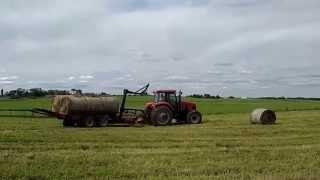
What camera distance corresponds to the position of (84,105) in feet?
108

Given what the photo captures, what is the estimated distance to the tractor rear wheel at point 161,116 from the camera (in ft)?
109

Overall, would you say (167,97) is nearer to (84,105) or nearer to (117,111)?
(117,111)

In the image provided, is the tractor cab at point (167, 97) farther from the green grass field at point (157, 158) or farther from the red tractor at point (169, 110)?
the green grass field at point (157, 158)

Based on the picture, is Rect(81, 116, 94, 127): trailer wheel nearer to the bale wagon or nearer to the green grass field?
the bale wagon

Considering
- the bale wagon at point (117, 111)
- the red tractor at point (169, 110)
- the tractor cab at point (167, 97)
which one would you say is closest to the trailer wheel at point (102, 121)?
the bale wagon at point (117, 111)

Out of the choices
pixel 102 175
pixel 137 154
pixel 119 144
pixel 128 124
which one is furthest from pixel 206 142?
pixel 128 124

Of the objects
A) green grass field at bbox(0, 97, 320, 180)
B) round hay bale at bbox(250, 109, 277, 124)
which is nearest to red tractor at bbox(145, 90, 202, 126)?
round hay bale at bbox(250, 109, 277, 124)

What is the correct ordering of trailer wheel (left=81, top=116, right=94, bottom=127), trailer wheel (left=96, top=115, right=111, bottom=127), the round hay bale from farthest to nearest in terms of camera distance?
1. the round hay bale
2. trailer wheel (left=96, top=115, right=111, bottom=127)
3. trailer wheel (left=81, top=116, right=94, bottom=127)

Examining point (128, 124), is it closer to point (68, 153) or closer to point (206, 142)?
point (206, 142)

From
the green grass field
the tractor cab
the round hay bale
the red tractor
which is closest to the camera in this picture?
the green grass field

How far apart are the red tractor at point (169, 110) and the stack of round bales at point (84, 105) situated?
2081 mm

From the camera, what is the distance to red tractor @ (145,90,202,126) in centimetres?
3353

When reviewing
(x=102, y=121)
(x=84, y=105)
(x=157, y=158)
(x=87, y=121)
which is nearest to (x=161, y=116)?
(x=102, y=121)

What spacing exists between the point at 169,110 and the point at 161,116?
31.9 inches
